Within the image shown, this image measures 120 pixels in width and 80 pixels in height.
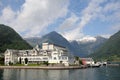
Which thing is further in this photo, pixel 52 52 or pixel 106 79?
pixel 52 52

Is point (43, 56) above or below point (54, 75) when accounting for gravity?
above

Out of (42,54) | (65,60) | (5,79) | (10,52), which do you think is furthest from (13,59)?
(5,79)

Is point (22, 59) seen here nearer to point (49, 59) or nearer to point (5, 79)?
point (49, 59)

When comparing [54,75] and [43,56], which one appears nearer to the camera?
[54,75]

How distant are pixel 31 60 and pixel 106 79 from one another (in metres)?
89.1

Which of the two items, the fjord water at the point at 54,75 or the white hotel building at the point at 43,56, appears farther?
the white hotel building at the point at 43,56

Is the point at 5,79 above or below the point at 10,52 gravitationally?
below

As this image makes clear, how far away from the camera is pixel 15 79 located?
82.2 m

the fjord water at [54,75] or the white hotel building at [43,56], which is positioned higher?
the white hotel building at [43,56]

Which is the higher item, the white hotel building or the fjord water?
the white hotel building

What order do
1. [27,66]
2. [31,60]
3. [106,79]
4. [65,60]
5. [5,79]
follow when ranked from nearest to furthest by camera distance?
[5,79]
[106,79]
[27,66]
[65,60]
[31,60]


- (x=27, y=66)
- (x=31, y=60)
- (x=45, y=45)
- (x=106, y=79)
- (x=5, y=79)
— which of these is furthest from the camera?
(x=45, y=45)

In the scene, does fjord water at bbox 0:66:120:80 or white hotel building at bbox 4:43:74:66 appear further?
white hotel building at bbox 4:43:74:66

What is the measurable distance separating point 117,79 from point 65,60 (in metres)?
74.1
